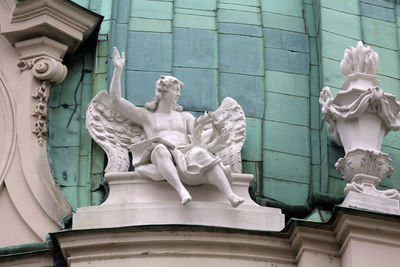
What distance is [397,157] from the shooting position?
17.5 m

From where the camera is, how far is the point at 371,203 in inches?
626

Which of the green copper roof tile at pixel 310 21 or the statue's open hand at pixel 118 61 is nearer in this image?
the statue's open hand at pixel 118 61

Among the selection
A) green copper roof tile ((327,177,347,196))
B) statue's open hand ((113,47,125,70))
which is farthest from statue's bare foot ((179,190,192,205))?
green copper roof tile ((327,177,347,196))

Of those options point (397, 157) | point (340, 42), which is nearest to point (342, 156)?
point (397, 157)

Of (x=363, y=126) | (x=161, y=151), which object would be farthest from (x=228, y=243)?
(x=363, y=126)

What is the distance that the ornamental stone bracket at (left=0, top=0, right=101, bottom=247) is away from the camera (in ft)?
54.4

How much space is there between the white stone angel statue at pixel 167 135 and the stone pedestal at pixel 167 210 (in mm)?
150

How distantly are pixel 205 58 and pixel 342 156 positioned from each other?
207 centimetres

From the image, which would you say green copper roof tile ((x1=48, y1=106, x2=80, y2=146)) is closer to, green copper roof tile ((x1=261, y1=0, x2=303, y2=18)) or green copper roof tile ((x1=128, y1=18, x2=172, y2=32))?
green copper roof tile ((x1=128, y1=18, x2=172, y2=32))

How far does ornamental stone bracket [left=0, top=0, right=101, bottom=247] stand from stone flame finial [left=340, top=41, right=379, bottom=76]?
2.84m

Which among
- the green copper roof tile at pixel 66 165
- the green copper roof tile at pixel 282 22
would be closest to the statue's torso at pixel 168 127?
the green copper roof tile at pixel 66 165

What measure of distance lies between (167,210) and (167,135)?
3.11 feet

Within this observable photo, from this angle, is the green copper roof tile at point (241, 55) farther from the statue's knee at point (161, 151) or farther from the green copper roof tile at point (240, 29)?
the statue's knee at point (161, 151)

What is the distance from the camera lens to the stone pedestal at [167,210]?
1605 centimetres
